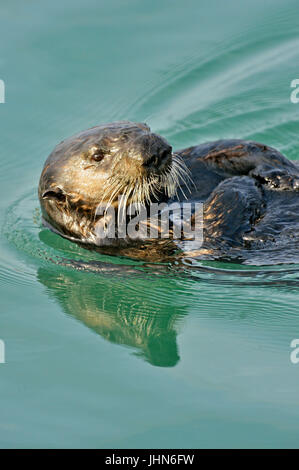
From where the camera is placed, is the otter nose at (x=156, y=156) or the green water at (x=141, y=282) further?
the otter nose at (x=156, y=156)

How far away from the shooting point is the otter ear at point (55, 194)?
5484 mm

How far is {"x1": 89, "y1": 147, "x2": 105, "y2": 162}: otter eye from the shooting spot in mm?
5328

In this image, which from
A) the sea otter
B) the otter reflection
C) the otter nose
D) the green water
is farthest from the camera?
the sea otter

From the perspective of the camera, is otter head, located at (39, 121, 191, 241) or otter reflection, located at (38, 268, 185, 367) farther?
otter head, located at (39, 121, 191, 241)

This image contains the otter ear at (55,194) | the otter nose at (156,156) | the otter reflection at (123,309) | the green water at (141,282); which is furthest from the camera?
the otter ear at (55,194)

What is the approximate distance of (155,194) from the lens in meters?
5.52

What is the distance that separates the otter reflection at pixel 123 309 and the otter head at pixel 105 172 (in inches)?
17.0

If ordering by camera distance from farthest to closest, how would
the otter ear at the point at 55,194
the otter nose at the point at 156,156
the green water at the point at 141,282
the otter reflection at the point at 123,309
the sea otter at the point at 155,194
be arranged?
the otter ear at the point at 55,194
the sea otter at the point at 155,194
the otter nose at the point at 156,156
the otter reflection at the point at 123,309
the green water at the point at 141,282

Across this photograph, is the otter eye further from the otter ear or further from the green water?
the green water

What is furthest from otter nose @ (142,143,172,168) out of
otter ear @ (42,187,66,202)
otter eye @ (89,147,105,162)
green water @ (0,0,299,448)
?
green water @ (0,0,299,448)

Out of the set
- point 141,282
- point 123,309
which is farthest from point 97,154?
point 123,309

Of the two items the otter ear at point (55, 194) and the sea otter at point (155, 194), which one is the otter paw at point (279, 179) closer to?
the sea otter at point (155, 194)

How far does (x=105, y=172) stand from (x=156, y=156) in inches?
17.4

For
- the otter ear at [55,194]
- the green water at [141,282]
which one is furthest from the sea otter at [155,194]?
the green water at [141,282]
